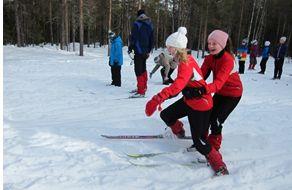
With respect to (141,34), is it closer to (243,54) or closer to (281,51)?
(281,51)

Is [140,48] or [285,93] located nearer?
[140,48]

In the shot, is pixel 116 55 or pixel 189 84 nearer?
pixel 189 84

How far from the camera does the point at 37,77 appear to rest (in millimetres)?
12164

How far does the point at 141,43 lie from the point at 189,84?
5.11 m

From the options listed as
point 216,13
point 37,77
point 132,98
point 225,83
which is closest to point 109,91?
point 132,98

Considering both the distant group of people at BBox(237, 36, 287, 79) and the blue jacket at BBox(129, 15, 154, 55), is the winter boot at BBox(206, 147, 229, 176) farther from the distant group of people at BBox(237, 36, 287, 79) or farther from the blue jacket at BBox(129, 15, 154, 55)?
the distant group of people at BBox(237, 36, 287, 79)

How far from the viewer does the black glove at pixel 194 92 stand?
423cm

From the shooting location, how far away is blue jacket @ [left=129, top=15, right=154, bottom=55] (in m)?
9.15

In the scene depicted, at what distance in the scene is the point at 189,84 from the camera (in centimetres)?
429

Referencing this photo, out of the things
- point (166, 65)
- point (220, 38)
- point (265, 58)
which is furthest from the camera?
point (265, 58)

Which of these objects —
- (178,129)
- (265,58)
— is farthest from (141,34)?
(265,58)

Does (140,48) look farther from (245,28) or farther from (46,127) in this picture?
(245,28)

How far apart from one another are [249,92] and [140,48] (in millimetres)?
3946

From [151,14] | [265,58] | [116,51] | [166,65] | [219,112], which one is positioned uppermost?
[151,14]
